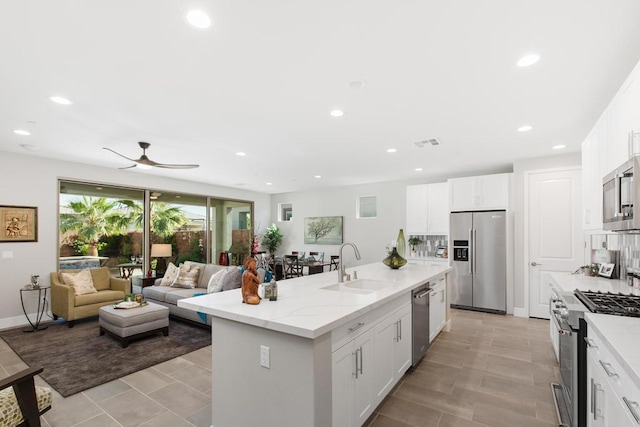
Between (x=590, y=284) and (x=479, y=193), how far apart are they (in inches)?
109

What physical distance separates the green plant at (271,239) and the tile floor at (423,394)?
5.62 meters

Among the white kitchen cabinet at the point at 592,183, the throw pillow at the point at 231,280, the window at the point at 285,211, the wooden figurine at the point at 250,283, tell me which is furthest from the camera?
the window at the point at 285,211

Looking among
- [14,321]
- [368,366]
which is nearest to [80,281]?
[14,321]

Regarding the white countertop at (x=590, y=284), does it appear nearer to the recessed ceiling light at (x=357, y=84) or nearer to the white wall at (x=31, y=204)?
the recessed ceiling light at (x=357, y=84)

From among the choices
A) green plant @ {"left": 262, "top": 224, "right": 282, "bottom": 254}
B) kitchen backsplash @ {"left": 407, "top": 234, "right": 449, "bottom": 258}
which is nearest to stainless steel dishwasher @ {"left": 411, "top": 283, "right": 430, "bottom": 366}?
kitchen backsplash @ {"left": 407, "top": 234, "right": 449, "bottom": 258}

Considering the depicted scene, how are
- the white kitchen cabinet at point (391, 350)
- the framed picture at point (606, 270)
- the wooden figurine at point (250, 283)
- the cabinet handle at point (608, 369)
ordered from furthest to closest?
1. the framed picture at point (606, 270)
2. the white kitchen cabinet at point (391, 350)
3. the wooden figurine at point (250, 283)
4. the cabinet handle at point (608, 369)

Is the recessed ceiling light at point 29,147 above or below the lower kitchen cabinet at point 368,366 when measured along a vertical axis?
above

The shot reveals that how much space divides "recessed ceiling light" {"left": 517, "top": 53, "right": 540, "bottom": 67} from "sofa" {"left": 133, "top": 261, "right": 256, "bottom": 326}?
3942 millimetres

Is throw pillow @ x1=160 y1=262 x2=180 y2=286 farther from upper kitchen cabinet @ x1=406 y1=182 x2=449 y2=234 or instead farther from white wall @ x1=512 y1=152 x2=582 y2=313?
white wall @ x1=512 y1=152 x2=582 y2=313

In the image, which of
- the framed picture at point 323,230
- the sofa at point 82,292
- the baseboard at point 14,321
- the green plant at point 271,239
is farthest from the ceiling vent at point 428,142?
the baseboard at point 14,321

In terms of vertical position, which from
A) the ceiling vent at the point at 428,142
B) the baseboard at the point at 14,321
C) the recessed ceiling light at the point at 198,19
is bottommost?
the baseboard at the point at 14,321

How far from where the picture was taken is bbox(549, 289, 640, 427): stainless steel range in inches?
77.1

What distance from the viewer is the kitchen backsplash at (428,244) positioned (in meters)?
6.61

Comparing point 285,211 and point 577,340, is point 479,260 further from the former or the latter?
point 285,211
